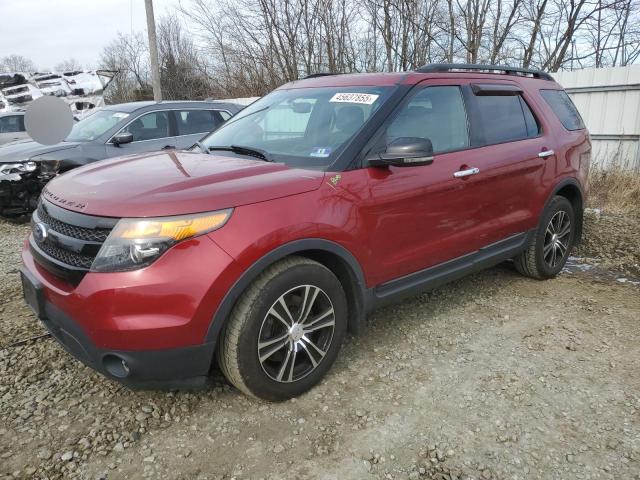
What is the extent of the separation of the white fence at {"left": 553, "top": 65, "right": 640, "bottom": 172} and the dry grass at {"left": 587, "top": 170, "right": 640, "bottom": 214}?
446 millimetres

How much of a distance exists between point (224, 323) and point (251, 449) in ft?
2.03

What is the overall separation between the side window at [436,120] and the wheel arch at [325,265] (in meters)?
0.80

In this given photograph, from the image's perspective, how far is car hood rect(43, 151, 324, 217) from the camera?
7.52 feet

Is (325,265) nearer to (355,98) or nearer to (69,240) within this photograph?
(355,98)

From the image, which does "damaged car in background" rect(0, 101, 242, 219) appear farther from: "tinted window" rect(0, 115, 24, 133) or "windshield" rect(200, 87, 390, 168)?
"tinted window" rect(0, 115, 24, 133)

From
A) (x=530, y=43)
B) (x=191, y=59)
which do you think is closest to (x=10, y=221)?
(x=530, y=43)

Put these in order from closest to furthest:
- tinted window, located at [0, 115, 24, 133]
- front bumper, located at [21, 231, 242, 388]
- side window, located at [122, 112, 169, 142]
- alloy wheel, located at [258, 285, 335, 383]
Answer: front bumper, located at [21, 231, 242, 388], alloy wheel, located at [258, 285, 335, 383], side window, located at [122, 112, 169, 142], tinted window, located at [0, 115, 24, 133]

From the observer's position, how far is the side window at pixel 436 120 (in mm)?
3150

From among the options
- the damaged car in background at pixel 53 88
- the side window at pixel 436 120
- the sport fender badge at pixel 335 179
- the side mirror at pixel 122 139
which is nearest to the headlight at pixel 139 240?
the sport fender badge at pixel 335 179

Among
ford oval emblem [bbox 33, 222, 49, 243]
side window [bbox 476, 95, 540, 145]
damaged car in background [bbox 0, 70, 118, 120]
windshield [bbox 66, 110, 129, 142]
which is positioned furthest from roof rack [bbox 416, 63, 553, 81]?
damaged car in background [bbox 0, 70, 118, 120]

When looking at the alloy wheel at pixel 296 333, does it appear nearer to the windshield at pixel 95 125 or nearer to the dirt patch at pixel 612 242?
the dirt patch at pixel 612 242

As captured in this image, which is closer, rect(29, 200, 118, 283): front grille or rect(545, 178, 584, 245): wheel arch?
rect(29, 200, 118, 283): front grille

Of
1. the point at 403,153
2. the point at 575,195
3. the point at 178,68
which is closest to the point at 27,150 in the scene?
the point at 403,153

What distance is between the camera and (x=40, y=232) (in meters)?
2.67
